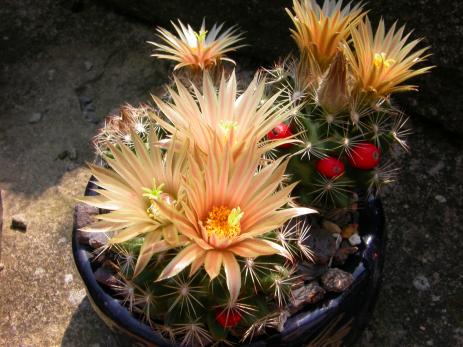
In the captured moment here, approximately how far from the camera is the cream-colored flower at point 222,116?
0.91m

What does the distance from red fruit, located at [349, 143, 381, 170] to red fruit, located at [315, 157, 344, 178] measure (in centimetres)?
3

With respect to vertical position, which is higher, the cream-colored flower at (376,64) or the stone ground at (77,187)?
the cream-colored flower at (376,64)

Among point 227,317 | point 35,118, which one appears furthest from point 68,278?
point 227,317

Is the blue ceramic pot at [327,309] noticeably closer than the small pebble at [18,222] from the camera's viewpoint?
Yes

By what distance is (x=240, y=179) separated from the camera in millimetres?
840

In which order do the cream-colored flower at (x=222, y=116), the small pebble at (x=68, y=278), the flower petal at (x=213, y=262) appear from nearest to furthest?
the flower petal at (x=213, y=262)
the cream-colored flower at (x=222, y=116)
the small pebble at (x=68, y=278)

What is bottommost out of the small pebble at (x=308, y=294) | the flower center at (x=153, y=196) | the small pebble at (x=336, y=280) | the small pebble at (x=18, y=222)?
the small pebble at (x=18, y=222)

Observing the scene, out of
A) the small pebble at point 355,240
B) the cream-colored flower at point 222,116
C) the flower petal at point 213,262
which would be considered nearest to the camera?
the flower petal at point 213,262

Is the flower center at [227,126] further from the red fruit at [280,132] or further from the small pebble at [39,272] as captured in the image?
the small pebble at [39,272]

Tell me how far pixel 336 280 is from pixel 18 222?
3.40ft

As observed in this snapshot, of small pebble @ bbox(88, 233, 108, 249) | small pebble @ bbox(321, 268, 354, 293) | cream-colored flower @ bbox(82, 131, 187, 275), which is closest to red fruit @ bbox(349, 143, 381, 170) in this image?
small pebble @ bbox(321, 268, 354, 293)

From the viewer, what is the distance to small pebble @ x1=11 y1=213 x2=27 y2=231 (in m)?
1.67

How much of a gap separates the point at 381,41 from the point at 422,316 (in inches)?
30.4

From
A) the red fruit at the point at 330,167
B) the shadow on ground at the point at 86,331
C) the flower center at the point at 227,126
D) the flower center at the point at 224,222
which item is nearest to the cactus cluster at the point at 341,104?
the red fruit at the point at 330,167
